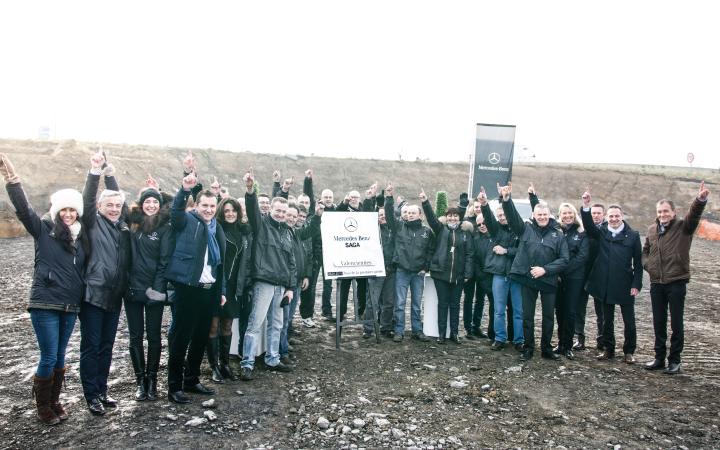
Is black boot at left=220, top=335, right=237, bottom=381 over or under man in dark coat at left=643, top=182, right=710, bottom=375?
under

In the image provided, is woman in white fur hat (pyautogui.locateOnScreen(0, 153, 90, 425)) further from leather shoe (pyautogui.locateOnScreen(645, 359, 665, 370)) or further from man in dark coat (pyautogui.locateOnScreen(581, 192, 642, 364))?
leather shoe (pyautogui.locateOnScreen(645, 359, 665, 370))

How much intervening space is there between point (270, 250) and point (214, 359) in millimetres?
1569

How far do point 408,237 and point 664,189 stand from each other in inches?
1712

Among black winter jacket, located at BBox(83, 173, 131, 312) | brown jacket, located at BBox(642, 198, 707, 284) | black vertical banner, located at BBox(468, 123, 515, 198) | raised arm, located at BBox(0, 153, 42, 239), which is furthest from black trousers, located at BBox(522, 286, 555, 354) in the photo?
black vertical banner, located at BBox(468, 123, 515, 198)

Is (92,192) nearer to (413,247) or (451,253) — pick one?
(413,247)

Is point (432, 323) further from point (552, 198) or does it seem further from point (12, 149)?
point (552, 198)

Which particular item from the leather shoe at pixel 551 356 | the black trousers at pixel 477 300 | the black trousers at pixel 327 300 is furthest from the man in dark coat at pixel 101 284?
the leather shoe at pixel 551 356

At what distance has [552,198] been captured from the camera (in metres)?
42.2

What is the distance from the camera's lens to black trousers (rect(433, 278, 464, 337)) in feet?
27.8

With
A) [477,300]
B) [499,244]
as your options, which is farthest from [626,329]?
[477,300]

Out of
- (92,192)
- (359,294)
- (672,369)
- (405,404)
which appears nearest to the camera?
(92,192)

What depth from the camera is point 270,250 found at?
6.67 meters

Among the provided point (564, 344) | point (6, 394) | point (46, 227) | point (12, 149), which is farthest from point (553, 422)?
point (12, 149)

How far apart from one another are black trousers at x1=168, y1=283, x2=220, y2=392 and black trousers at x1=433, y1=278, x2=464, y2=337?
4038 mm
